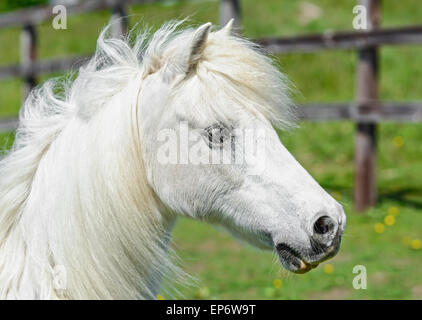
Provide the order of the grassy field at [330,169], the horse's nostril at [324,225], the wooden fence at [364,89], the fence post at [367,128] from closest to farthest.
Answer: the horse's nostril at [324,225] → the grassy field at [330,169] → the wooden fence at [364,89] → the fence post at [367,128]

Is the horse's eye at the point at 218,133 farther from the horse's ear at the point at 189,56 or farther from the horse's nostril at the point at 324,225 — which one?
the horse's nostril at the point at 324,225

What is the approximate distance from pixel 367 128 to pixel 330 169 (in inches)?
69.4

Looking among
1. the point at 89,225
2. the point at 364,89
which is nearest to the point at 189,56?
the point at 89,225

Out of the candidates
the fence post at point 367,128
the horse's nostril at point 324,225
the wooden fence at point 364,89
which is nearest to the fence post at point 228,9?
the wooden fence at point 364,89

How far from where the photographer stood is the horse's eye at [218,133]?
205 cm

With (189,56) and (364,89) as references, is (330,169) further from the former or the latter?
(189,56)

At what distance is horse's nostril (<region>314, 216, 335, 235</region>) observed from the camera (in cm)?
188

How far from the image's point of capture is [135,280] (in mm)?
2061

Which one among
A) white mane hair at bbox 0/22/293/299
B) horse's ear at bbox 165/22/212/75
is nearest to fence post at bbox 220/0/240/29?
white mane hair at bbox 0/22/293/299

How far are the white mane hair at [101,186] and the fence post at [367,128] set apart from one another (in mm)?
3998

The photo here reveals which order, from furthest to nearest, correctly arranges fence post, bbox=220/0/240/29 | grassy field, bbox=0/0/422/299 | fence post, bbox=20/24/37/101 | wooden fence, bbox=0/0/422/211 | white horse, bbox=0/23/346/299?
fence post, bbox=20/24/37/101
fence post, bbox=220/0/240/29
wooden fence, bbox=0/0/422/211
grassy field, bbox=0/0/422/299
white horse, bbox=0/23/346/299

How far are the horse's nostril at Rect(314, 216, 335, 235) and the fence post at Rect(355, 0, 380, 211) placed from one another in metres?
4.27

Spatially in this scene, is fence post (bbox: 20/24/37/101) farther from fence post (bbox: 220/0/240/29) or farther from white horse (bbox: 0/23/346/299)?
white horse (bbox: 0/23/346/299)

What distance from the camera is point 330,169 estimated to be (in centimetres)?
776
